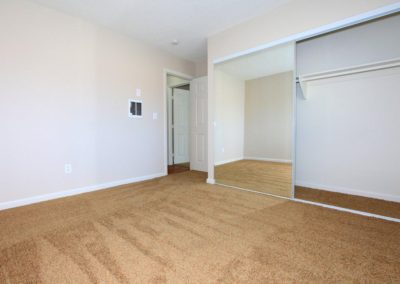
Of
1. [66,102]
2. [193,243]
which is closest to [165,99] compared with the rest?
[66,102]

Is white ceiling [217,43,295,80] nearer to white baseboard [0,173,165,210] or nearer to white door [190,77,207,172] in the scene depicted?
white door [190,77,207,172]

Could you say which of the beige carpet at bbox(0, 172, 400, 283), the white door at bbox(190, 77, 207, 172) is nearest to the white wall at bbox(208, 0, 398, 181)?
the white door at bbox(190, 77, 207, 172)

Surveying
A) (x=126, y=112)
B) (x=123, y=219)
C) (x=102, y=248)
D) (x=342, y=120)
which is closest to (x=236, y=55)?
(x=342, y=120)

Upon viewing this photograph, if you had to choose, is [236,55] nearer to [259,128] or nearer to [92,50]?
[259,128]

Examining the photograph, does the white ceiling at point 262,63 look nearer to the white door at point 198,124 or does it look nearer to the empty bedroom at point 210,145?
the empty bedroom at point 210,145

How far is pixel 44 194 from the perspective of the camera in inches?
99.2

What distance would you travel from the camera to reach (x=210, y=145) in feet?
10.8

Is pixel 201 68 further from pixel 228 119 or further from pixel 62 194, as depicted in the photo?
pixel 62 194

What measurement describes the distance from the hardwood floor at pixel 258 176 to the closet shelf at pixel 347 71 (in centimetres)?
121

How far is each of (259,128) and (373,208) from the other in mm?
1628

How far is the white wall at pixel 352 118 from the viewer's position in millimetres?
2375

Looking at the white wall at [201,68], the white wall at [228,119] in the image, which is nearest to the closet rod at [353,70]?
the white wall at [228,119]

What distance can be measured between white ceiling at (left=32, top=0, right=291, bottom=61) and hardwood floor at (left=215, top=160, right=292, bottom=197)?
208 cm

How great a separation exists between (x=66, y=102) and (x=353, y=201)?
3873 millimetres
